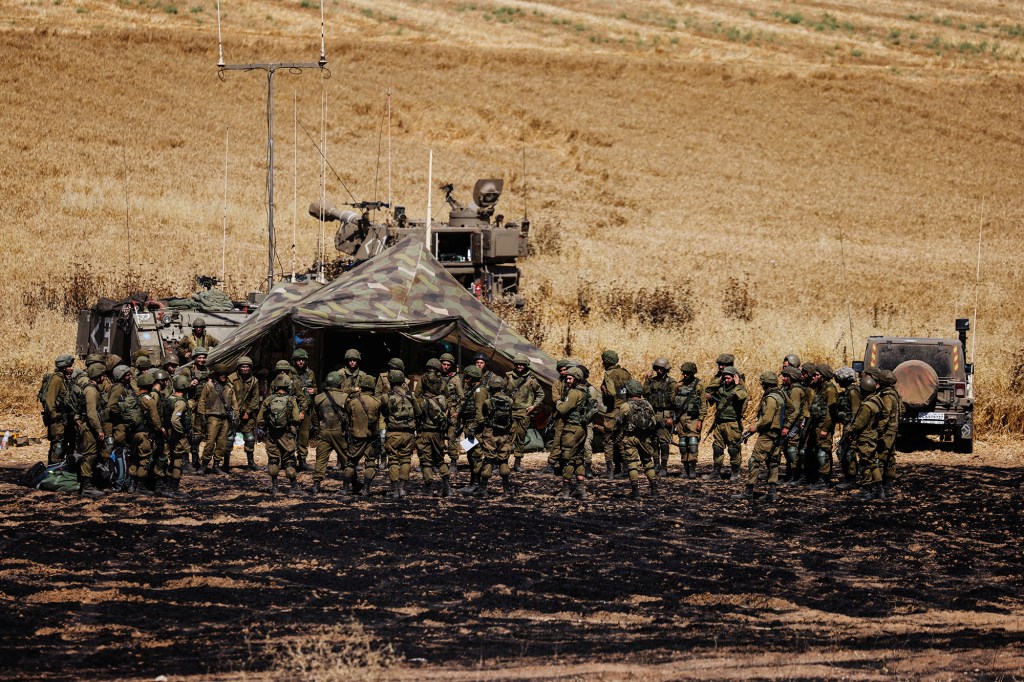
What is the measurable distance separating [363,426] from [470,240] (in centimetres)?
1282

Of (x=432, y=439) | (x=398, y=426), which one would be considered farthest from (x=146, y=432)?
(x=432, y=439)

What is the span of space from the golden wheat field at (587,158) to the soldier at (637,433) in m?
7.25

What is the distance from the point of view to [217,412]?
52.2 feet

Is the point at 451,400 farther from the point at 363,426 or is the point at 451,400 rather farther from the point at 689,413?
the point at 689,413

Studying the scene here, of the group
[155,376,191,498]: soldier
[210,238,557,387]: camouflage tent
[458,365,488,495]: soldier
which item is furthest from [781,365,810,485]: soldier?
[155,376,191,498]: soldier

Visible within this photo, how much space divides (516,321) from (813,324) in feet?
19.3

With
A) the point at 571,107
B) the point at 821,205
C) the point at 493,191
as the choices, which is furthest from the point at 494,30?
the point at 493,191

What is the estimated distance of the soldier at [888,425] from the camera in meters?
15.1

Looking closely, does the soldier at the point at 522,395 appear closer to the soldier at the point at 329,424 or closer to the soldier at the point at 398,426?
the soldier at the point at 398,426

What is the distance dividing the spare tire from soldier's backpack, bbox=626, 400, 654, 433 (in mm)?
4094

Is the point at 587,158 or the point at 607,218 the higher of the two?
the point at 587,158

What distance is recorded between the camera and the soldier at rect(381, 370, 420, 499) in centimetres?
1457

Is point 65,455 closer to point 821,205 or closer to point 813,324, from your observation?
point 813,324

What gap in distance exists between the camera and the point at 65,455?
50.6ft
